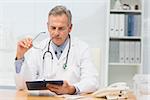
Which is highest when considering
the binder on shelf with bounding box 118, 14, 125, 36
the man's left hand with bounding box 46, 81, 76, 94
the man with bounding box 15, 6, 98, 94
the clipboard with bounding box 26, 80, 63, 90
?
the binder on shelf with bounding box 118, 14, 125, 36

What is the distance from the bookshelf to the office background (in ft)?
0.49

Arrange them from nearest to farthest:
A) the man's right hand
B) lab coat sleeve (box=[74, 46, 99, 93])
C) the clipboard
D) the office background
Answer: the clipboard → the man's right hand → lab coat sleeve (box=[74, 46, 99, 93]) → the office background

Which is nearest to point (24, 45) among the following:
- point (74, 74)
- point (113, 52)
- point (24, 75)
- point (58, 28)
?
point (24, 75)

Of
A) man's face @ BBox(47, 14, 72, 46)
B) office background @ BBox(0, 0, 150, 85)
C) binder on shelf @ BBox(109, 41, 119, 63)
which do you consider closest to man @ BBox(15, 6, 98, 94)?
man's face @ BBox(47, 14, 72, 46)

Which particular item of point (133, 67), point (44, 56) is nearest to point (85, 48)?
point (44, 56)

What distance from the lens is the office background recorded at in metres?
3.32

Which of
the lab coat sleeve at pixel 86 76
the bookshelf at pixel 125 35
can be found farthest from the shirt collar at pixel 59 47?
the bookshelf at pixel 125 35

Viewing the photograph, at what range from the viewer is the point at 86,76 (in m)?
2.19

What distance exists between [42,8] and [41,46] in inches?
39.4

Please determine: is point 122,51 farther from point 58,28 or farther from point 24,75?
point 24,75

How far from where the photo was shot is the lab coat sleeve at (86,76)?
2.01 m

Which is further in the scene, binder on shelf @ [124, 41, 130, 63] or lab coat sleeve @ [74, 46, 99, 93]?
binder on shelf @ [124, 41, 130, 63]

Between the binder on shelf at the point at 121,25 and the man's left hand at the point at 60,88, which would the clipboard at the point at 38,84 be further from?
the binder on shelf at the point at 121,25

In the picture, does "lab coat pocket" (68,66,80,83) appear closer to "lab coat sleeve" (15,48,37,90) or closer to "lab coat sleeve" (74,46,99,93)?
"lab coat sleeve" (74,46,99,93)
